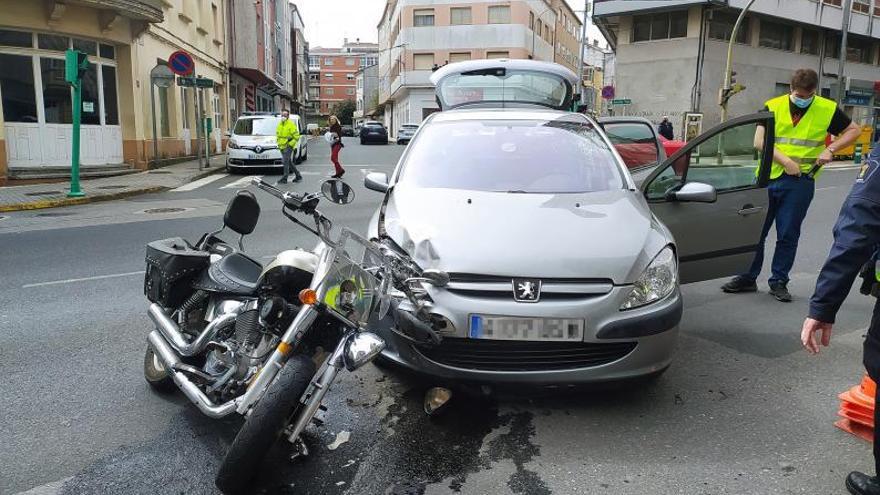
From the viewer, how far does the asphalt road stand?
9.45 ft

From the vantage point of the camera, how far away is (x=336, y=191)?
2902 millimetres

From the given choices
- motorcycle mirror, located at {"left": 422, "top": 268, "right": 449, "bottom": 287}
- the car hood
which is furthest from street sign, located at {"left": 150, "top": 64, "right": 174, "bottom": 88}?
motorcycle mirror, located at {"left": 422, "top": 268, "right": 449, "bottom": 287}

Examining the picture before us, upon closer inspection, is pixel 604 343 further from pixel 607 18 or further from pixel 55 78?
pixel 607 18

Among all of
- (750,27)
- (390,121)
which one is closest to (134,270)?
(750,27)

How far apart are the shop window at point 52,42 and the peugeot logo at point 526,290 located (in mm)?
16121

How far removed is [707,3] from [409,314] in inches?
1317

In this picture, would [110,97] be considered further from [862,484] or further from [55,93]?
[862,484]

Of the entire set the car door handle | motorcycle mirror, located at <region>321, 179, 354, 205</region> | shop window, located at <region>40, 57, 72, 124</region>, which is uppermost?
shop window, located at <region>40, 57, 72, 124</region>

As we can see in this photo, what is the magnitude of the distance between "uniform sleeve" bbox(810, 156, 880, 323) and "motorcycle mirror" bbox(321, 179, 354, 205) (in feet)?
6.36

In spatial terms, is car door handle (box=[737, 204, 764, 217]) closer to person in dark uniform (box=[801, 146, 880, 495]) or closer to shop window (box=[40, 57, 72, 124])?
person in dark uniform (box=[801, 146, 880, 495])

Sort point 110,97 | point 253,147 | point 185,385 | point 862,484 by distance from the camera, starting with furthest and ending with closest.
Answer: point 253,147, point 110,97, point 185,385, point 862,484

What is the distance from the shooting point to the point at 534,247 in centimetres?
332

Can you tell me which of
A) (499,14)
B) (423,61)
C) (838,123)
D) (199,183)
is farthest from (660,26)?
(838,123)

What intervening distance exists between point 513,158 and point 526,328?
176cm
